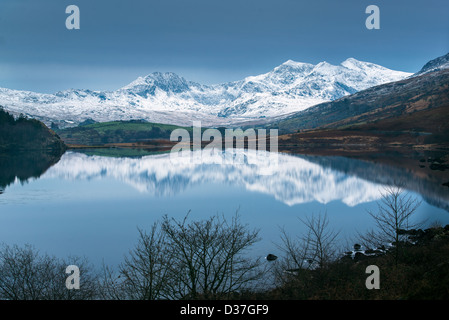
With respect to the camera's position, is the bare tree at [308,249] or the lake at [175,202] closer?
the bare tree at [308,249]

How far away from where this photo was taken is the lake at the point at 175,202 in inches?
1247

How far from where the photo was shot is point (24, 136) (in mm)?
155750

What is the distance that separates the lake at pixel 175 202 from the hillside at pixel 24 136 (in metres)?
76.8

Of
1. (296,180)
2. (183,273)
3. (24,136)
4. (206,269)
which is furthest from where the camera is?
(24,136)

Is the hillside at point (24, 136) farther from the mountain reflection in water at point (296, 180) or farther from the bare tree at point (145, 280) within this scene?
the bare tree at point (145, 280)

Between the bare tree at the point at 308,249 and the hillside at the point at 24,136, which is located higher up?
the hillside at the point at 24,136

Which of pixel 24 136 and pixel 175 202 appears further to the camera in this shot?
pixel 24 136

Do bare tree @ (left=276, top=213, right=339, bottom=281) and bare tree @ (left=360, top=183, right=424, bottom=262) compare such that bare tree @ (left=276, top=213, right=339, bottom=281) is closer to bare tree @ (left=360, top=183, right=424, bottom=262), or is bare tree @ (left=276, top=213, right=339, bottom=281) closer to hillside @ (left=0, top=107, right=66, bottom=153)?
bare tree @ (left=360, top=183, right=424, bottom=262)

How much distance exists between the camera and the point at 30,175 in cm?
7550

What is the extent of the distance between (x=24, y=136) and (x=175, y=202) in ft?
440

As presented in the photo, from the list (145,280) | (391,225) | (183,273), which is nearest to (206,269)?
(183,273)

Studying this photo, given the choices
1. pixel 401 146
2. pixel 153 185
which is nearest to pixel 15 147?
pixel 153 185

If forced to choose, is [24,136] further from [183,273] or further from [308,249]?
[308,249]

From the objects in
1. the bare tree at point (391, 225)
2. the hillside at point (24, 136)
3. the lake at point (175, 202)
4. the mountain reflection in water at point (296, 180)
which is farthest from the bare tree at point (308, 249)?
the hillside at point (24, 136)
